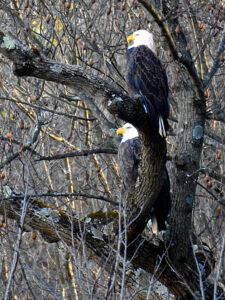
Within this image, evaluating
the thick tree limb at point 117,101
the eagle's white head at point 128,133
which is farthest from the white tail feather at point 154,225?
the eagle's white head at point 128,133

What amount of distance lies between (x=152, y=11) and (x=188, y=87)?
0.87 m

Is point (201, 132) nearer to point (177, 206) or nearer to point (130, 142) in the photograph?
point (177, 206)

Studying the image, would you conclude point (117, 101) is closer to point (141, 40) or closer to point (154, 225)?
point (154, 225)

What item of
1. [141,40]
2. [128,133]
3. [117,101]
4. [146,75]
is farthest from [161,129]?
[141,40]

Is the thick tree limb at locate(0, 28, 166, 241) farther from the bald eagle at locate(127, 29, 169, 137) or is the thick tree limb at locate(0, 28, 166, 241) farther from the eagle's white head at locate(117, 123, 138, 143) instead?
the eagle's white head at locate(117, 123, 138, 143)

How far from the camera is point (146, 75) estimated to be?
18.8 feet

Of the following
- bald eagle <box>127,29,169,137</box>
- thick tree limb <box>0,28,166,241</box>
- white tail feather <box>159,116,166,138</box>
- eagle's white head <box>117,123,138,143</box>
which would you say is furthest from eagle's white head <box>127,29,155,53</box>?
thick tree limb <box>0,28,166,241</box>

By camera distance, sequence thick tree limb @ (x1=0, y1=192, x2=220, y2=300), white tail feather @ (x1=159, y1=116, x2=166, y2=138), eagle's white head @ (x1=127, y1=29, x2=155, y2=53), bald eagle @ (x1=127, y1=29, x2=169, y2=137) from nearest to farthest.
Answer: thick tree limb @ (x1=0, y1=192, x2=220, y2=300)
white tail feather @ (x1=159, y1=116, x2=166, y2=138)
bald eagle @ (x1=127, y1=29, x2=169, y2=137)
eagle's white head @ (x1=127, y1=29, x2=155, y2=53)

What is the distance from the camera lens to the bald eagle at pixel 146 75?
5.41 m

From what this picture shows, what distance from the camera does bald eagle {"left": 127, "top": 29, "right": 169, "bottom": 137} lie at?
5.41 metres

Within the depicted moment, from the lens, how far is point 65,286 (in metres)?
8.02

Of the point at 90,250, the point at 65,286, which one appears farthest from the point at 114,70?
the point at 65,286

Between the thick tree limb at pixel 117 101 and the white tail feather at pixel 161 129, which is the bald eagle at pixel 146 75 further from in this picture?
the thick tree limb at pixel 117 101

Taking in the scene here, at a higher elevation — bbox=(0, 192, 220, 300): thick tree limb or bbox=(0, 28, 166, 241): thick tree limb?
bbox=(0, 28, 166, 241): thick tree limb
